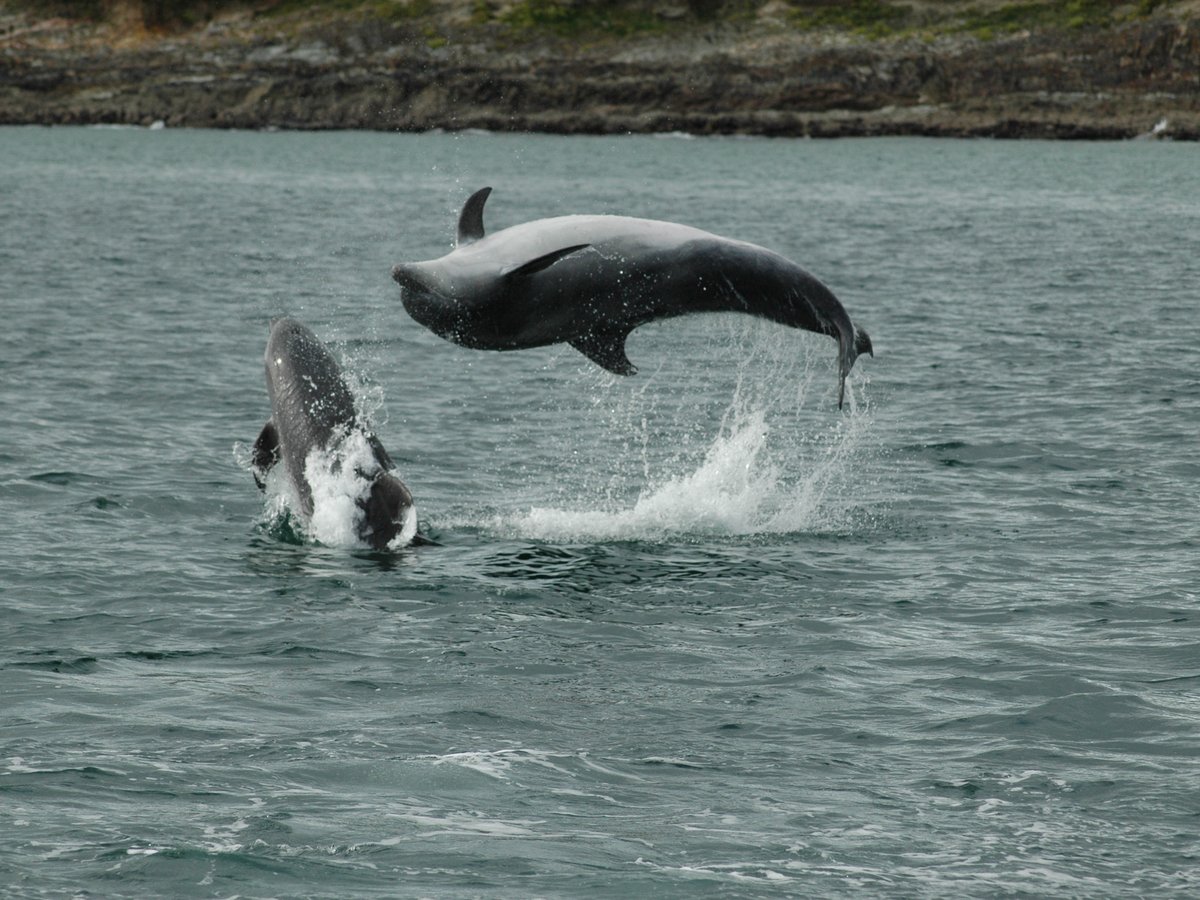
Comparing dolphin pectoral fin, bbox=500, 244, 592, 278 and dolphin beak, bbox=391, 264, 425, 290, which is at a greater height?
dolphin pectoral fin, bbox=500, 244, 592, 278

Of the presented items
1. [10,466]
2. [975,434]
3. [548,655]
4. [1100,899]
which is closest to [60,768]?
[548,655]

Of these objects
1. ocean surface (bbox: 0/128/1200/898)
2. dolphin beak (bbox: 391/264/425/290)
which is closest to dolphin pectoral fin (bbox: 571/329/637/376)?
ocean surface (bbox: 0/128/1200/898)

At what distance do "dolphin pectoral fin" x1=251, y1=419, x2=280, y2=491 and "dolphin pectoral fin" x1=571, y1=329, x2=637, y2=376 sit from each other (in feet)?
15.9

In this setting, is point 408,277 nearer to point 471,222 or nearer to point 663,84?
point 471,222

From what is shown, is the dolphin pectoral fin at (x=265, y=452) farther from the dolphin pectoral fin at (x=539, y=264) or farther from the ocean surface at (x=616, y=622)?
the dolphin pectoral fin at (x=539, y=264)

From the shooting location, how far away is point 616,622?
17.7 m

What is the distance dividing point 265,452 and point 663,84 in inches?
5478

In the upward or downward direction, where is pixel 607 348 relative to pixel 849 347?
downward

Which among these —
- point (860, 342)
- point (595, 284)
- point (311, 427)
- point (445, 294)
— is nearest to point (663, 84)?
point (311, 427)

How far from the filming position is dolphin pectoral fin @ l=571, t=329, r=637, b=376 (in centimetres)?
1769

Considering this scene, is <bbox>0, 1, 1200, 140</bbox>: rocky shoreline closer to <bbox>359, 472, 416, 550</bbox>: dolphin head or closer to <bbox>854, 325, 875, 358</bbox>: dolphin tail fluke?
<bbox>359, 472, 416, 550</bbox>: dolphin head

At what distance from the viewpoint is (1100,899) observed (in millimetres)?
11547

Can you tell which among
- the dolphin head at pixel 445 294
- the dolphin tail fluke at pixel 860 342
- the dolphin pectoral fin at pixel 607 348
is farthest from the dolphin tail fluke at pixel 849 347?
the dolphin head at pixel 445 294

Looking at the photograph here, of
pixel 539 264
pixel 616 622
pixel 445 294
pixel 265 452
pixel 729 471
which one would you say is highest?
pixel 539 264
